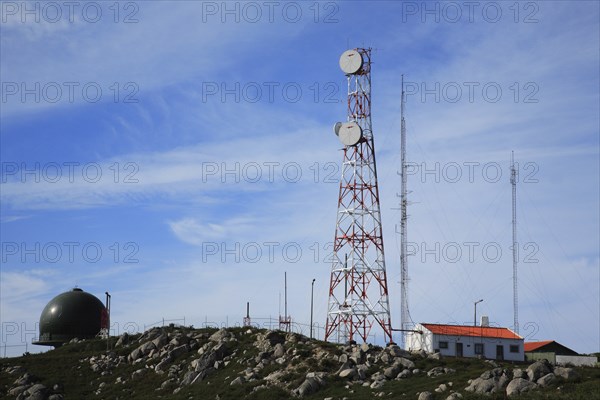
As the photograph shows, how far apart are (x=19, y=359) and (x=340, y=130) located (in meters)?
42.4

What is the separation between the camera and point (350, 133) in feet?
264

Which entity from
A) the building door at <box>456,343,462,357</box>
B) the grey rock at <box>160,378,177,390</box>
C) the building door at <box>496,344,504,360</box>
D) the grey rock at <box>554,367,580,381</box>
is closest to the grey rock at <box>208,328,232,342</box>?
the grey rock at <box>160,378,177,390</box>

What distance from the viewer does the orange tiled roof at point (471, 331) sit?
74.5 meters

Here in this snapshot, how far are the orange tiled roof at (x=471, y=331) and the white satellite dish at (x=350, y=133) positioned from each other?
21.0m

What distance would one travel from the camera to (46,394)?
225 ft

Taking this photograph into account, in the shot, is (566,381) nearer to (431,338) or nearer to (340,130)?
(431,338)

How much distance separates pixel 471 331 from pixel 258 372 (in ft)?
78.6

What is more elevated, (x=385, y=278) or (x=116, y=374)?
(x=385, y=278)

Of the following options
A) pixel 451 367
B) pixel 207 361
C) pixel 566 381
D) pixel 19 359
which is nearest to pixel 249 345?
pixel 207 361

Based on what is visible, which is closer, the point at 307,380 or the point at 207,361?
the point at 307,380

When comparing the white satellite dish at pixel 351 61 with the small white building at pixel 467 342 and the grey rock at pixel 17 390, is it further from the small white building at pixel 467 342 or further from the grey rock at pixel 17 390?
the grey rock at pixel 17 390

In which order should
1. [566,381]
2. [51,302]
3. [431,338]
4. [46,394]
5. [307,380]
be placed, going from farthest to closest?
[51,302]
[431,338]
[46,394]
[307,380]
[566,381]

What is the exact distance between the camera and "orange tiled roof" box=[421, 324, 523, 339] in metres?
74.5

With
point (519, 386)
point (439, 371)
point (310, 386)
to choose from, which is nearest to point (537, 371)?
point (519, 386)
